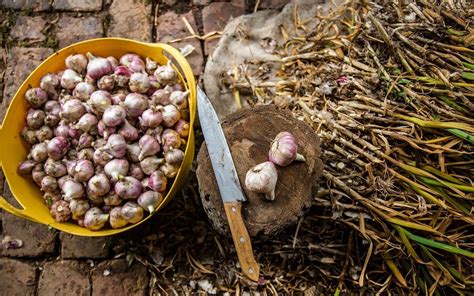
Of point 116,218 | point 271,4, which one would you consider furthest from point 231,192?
point 271,4

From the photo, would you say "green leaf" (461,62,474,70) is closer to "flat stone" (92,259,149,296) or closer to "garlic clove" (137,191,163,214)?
"garlic clove" (137,191,163,214)

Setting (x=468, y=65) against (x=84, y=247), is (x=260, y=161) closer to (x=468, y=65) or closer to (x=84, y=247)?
(x=468, y=65)

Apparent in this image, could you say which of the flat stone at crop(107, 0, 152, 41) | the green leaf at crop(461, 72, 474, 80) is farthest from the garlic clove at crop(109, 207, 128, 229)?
the green leaf at crop(461, 72, 474, 80)

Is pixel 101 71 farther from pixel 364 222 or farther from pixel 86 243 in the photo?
pixel 364 222

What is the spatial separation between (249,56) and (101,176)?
0.80 metres

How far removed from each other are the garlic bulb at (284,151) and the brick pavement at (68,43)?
27.3 inches

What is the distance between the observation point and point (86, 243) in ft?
6.64

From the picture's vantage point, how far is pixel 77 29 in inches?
89.7

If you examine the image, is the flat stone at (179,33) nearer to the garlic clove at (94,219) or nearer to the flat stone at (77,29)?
the flat stone at (77,29)

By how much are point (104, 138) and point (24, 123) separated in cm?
35

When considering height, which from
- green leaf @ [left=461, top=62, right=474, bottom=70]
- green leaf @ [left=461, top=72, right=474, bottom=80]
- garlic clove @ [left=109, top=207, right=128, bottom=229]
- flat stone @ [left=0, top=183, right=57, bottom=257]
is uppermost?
green leaf @ [left=461, top=62, right=474, bottom=70]

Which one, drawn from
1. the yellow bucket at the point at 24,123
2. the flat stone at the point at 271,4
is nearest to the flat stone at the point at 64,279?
the yellow bucket at the point at 24,123

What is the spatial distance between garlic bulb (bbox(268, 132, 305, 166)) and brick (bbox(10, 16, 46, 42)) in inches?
50.0

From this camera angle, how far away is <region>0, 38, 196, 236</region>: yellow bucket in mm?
1771
